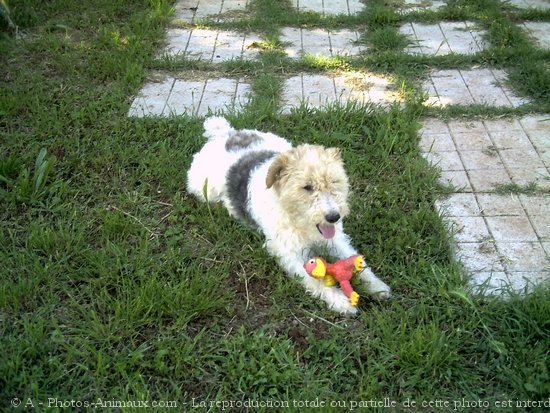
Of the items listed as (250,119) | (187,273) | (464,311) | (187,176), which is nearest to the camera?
(464,311)

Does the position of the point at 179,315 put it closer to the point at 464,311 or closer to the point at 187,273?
the point at 187,273

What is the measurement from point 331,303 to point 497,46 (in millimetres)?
4251

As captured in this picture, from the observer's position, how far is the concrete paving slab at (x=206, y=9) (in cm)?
732

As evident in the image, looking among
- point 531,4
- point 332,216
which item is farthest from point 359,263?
point 531,4

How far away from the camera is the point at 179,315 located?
3.51 meters

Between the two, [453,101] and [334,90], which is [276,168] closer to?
[334,90]

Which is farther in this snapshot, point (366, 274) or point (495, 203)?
point (495, 203)

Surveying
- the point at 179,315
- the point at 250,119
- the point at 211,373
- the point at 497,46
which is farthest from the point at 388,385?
the point at 497,46

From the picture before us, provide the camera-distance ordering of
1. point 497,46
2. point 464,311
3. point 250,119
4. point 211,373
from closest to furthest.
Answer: point 211,373 → point 464,311 → point 250,119 → point 497,46

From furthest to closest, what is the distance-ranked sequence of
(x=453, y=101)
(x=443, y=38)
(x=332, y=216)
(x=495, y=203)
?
(x=443, y=38) → (x=453, y=101) → (x=495, y=203) → (x=332, y=216)

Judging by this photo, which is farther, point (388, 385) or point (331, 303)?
point (331, 303)

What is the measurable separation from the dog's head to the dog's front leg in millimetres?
269

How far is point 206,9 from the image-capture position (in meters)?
7.53

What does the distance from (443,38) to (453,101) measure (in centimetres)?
143
